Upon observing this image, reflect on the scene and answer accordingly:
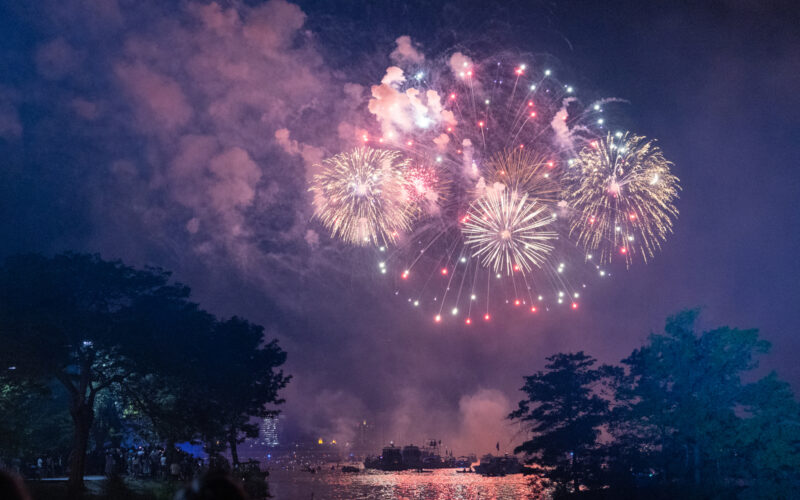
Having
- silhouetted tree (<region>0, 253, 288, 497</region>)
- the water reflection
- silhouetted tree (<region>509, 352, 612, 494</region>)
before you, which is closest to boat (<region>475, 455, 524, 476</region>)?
the water reflection

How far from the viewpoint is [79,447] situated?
33.9 meters

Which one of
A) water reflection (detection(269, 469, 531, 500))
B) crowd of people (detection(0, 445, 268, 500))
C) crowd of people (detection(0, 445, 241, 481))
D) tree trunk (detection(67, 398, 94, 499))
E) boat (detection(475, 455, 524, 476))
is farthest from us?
boat (detection(475, 455, 524, 476))

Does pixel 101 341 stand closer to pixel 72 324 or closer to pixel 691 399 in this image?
pixel 72 324

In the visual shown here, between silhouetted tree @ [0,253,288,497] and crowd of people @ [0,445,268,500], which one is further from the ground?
silhouetted tree @ [0,253,288,497]

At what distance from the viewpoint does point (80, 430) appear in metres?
35.3

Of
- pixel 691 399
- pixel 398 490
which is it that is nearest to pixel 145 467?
pixel 691 399

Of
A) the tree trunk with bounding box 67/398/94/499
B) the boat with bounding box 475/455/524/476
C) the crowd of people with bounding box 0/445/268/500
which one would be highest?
the tree trunk with bounding box 67/398/94/499

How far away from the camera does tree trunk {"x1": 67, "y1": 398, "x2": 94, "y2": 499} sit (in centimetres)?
3228

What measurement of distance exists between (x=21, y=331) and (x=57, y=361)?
289cm

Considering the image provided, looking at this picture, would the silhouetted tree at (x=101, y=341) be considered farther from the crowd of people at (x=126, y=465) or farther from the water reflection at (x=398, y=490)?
the water reflection at (x=398, y=490)

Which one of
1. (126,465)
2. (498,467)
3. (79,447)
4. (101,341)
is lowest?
(498,467)

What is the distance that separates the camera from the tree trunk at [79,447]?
32.3 meters

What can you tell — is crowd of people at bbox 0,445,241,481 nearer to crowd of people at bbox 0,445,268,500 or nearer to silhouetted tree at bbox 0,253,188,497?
crowd of people at bbox 0,445,268,500

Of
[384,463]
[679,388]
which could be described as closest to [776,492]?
[679,388]
